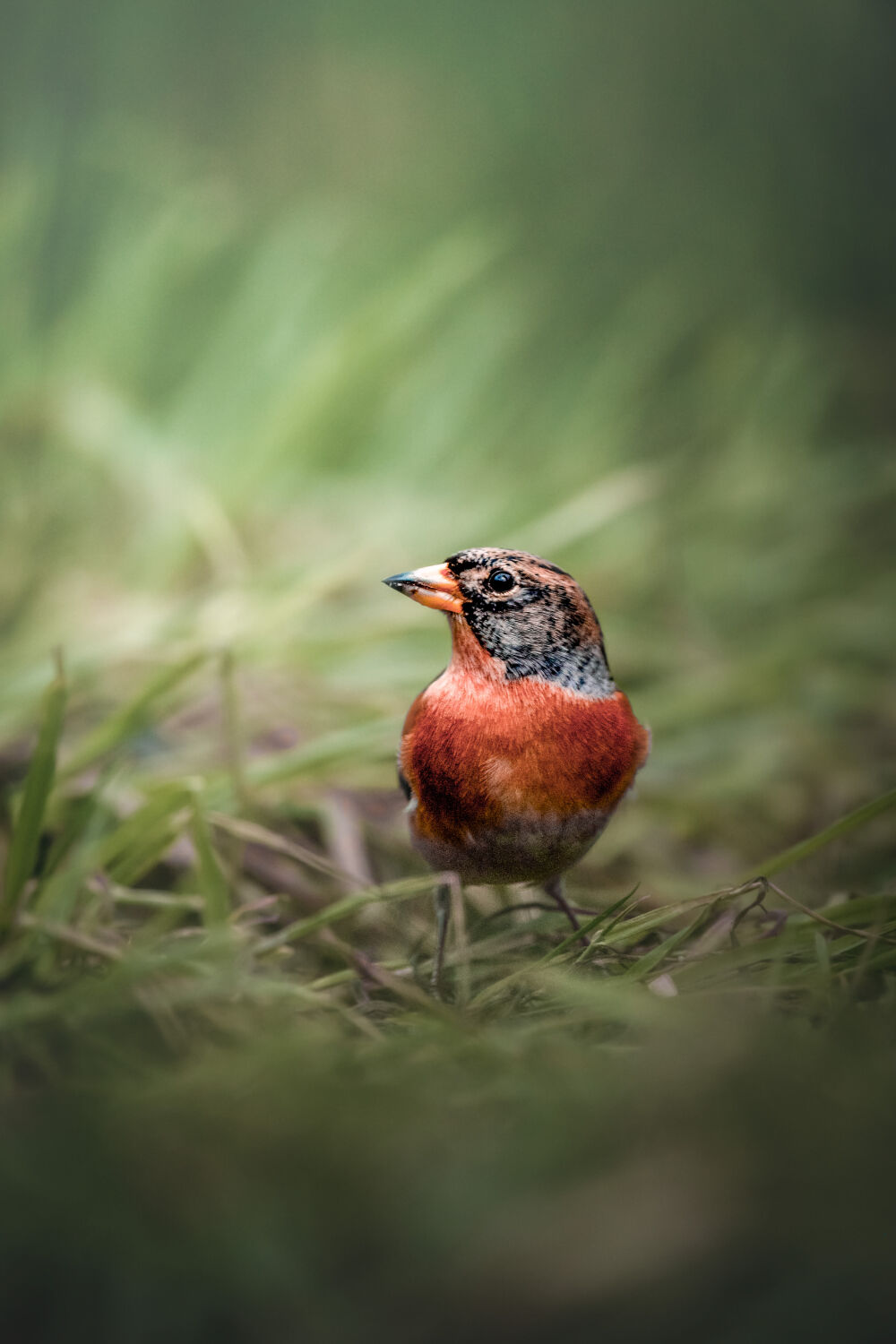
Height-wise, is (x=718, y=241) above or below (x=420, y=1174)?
above

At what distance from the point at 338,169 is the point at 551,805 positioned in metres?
4.10

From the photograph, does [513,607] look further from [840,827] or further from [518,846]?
[840,827]

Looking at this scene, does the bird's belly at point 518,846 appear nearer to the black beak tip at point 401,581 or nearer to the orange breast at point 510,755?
the orange breast at point 510,755

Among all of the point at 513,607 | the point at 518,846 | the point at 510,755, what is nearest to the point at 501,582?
the point at 513,607

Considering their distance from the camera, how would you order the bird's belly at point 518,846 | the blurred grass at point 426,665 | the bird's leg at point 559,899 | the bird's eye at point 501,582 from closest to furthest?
the blurred grass at point 426,665 → the bird's belly at point 518,846 → the bird's eye at point 501,582 → the bird's leg at point 559,899

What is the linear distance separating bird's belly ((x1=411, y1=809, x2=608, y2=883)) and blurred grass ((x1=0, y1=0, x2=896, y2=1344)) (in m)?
0.09

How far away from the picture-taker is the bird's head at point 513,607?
168 centimetres

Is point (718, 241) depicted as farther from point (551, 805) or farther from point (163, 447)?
point (551, 805)

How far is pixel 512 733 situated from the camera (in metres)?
1.61

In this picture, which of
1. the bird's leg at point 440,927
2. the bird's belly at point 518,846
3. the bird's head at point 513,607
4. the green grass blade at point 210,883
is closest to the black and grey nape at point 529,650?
the bird's head at point 513,607

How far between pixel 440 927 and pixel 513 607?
1.71 feet

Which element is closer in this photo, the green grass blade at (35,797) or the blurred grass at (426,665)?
the blurred grass at (426,665)

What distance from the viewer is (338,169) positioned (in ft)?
15.8

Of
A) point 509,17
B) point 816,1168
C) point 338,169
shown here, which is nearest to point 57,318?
point 338,169
